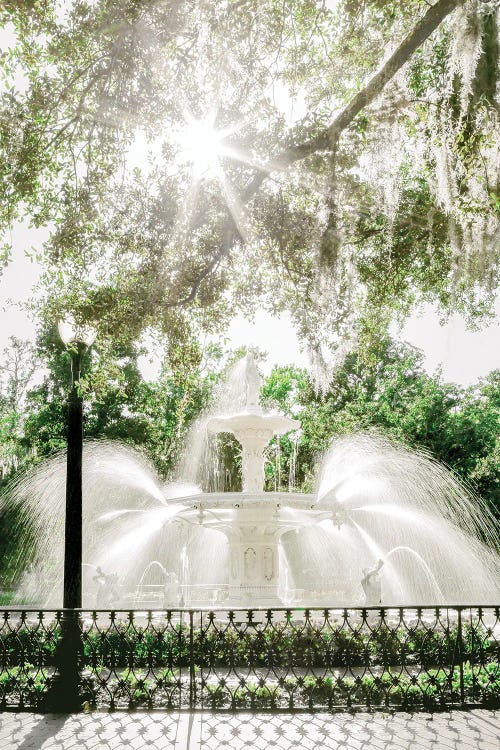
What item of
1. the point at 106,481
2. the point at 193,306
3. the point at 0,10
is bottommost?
the point at 106,481

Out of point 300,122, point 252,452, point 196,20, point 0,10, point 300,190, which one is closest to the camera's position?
point 0,10

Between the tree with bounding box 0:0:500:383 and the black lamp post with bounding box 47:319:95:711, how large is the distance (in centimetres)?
63

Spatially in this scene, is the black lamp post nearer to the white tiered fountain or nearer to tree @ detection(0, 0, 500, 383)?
tree @ detection(0, 0, 500, 383)

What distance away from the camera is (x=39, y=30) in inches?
292

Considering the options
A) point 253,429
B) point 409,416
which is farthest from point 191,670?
point 409,416

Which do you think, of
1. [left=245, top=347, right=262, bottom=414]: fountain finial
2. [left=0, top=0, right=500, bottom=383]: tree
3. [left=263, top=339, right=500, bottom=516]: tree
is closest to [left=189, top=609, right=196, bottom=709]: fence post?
[left=0, top=0, right=500, bottom=383]: tree

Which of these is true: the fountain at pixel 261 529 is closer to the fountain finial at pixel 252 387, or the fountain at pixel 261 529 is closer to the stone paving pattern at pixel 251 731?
the fountain finial at pixel 252 387

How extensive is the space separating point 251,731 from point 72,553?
178 inches

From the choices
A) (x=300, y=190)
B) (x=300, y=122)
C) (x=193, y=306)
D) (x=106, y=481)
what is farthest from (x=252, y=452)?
(x=106, y=481)

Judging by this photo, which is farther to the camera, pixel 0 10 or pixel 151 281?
pixel 151 281

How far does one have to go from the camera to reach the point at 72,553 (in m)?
10.6

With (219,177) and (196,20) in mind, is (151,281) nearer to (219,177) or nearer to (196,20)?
(219,177)

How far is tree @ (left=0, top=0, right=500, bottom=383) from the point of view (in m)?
6.97

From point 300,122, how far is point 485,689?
6.43m
